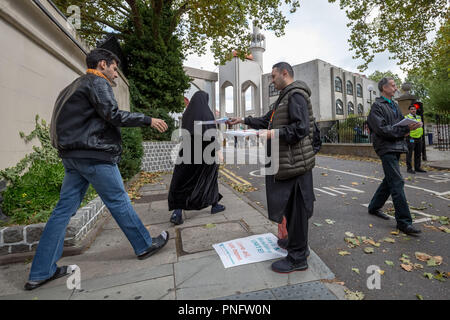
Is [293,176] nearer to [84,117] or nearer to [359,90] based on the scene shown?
[84,117]

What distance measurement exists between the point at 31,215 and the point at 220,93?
118 ft

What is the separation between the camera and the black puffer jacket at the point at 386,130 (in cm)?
329

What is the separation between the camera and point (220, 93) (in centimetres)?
3709

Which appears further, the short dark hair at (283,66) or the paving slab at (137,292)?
the short dark hair at (283,66)

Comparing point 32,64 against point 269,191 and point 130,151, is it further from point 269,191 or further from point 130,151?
point 269,191

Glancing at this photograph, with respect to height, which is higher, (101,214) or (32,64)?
(32,64)

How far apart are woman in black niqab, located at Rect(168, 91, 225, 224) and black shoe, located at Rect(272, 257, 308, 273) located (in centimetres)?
184

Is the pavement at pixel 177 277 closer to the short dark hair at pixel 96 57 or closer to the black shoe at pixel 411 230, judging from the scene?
the black shoe at pixel 411 230

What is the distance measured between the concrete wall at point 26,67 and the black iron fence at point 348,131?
14115 millimetres

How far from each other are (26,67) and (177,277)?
4.63 metres

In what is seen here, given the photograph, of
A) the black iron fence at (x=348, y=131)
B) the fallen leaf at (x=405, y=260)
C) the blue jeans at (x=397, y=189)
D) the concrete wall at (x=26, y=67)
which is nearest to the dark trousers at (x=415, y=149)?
the black iron fence at (x=348, y=131)

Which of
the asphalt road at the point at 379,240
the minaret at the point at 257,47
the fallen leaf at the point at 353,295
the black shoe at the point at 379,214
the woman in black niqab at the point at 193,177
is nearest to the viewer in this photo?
the fallen leaf at the point at 353,295

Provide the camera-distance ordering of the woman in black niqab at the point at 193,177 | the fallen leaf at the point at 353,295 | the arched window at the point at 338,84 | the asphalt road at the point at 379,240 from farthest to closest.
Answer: the arched window at the point at 338,84 < the woman in black niqab at the point at 193,177 < the asphalt road at the point at 379,240 < the fallen leaf at the point at 353,295
